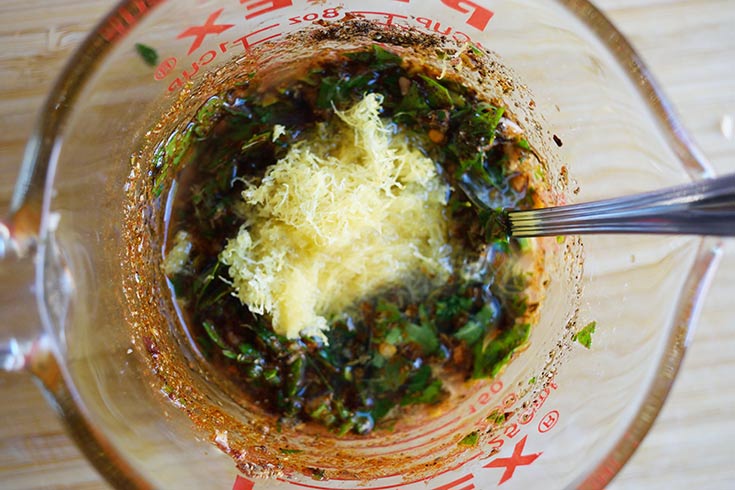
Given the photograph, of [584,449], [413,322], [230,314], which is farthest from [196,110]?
[584,449]

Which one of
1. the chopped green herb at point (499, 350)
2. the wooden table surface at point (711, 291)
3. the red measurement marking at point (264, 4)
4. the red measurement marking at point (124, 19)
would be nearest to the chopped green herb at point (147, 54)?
the red measurement marking at point (124, 19)

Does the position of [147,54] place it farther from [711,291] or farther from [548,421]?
[711,291]

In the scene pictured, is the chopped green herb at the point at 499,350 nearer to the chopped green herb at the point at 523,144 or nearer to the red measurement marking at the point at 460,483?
the red measurement marking at the point at 460,483

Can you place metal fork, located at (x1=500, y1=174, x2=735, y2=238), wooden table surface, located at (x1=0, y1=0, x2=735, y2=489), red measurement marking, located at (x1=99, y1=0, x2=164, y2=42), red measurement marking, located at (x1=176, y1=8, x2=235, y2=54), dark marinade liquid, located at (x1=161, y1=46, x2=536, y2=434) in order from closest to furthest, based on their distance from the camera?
metal fork, located at (x1=500, y1=174, x2=735, y2=238)
red measurement marking, located at (x1=99, y1=0, x2=164, y2=42)
red measurement marking, located at (x1=176, y1=8, x2=235, y2=54)
dark marinade liquid, located at (x1=161, y1=46, x2=536, y2=434)
wooden table surface, located at (x1=0, y1=0, x2=735, y2=489)

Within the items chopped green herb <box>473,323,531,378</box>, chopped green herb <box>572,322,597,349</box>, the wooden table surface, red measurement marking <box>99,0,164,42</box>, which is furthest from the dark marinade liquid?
the wooden table surface

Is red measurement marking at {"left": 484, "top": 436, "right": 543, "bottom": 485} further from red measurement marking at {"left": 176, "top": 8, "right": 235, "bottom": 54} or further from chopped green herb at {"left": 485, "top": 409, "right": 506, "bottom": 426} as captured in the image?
red measurement marking at {"left": 176, "top": 8, "right": 235, "bottom": 54}

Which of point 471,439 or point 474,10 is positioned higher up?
point 474,10

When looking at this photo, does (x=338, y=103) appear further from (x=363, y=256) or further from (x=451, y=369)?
(x=451, y=369)

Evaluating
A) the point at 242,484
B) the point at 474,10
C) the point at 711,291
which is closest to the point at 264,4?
the point at 474,10
